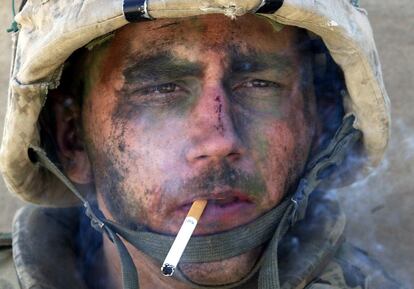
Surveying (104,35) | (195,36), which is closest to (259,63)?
(195,36)

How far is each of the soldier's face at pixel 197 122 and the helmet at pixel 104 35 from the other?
12cm

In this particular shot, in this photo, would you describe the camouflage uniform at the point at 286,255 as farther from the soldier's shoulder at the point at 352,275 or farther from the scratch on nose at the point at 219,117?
the scratch on nose at the point at 219,117

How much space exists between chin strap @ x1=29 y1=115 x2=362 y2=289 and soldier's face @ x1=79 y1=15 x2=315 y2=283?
3 cm

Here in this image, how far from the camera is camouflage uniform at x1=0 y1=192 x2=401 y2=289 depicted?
2383mm

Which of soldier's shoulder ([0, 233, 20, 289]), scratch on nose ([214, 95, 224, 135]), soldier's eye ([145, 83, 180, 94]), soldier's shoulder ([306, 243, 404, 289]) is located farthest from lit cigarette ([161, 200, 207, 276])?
soldier's shoulder ([0, 233, 20, 289])

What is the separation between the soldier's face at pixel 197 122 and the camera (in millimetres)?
2125

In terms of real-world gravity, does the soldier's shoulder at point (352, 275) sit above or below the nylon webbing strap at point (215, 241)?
below

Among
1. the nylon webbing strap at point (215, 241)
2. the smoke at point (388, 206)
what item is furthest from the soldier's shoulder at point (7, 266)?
the smoke at point (388, 206)

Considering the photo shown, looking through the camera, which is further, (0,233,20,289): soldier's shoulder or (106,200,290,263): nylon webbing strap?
(0,233,20,289): soldier's shoulder

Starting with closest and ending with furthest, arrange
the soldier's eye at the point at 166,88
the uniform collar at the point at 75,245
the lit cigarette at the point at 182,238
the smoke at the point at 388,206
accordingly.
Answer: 1. the lit cigarette at the point at 182,238
2. the soldier's eye at the point at 166,88
3. the uniform collar at the point at 75,245
4. the smoke at the point at 388,206

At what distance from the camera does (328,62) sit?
2.46m

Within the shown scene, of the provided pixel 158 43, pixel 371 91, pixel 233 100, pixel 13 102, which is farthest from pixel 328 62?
pixel 13 102

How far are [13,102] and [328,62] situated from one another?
0.88m

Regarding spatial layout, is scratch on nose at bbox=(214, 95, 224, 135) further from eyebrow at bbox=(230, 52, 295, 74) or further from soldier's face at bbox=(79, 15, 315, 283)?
eyebrow at bbox=(230, 52, 295, 74)
